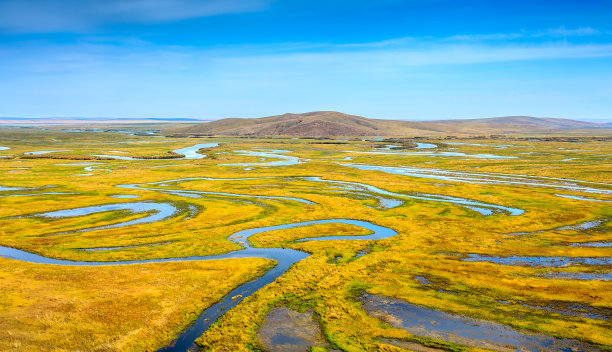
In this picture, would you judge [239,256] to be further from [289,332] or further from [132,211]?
[132,211]

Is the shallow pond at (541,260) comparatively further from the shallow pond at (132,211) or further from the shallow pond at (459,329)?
the shallow pond at (132,211)

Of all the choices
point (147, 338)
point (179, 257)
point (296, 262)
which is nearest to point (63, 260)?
point (179, 257)

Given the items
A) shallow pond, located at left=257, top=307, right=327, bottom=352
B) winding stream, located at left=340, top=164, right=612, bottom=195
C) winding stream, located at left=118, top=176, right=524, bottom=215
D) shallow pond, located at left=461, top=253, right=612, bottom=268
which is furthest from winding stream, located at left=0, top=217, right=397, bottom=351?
winding stream, located at left=340, top=164, right=612, bottom=195

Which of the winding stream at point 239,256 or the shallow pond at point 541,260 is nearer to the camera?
the winding stream at point 239,256

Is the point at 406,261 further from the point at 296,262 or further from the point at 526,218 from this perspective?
the point at 526,218

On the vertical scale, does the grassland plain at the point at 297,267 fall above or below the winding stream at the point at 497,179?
below

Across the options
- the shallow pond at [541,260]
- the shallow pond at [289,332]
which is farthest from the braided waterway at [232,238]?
the shallow pond at [541,260]

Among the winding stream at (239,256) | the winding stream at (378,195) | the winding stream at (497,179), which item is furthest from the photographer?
the winding stream at (497,179)

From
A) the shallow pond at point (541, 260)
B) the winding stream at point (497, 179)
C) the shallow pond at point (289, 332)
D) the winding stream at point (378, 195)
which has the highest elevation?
the winding stream at point (497, 179)

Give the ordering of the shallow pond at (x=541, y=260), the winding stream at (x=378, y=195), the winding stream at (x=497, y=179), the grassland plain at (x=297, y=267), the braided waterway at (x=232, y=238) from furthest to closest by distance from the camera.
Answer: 1. the winding stream at (x=497, y=179)
2. the winding stream at (x=378, y=195)
3. the shallow pond at (x=541, y=260)
4. the braided waterway at (x=232, y=238)
5. the grassland plain at (x=297, y=267)

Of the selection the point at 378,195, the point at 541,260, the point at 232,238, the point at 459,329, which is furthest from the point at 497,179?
the point at 459,329
